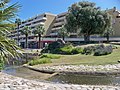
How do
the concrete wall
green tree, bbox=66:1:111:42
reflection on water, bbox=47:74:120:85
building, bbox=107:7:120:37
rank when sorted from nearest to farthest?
reflection on water, bbox=47:74:120:85 → green tree, bbox=66:1:111:42 → building, bbox=107:7:120:37 → the concrete wall

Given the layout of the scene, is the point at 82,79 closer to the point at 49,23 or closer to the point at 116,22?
the point at 116,22

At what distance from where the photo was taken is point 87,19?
199 feet

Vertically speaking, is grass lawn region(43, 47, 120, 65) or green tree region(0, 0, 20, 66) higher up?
green tree region(0, 0, 20, 66)

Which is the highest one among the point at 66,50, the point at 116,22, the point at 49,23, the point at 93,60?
the point at 49,23

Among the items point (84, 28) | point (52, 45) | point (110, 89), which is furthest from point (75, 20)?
point (110, 89)

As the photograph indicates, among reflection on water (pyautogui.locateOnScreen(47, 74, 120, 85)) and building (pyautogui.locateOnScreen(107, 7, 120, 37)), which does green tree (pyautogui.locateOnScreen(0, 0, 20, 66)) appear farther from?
building (pyautogui.locateOnScreen(107, 7, 120, 37))

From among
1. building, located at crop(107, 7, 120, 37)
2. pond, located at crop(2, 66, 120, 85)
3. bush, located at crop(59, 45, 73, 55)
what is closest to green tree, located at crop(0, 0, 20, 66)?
pond, located at crop(2, 66, 120, 85)

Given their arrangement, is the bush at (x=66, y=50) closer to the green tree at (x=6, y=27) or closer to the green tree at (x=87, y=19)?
the green tree at (x=87, y=19)

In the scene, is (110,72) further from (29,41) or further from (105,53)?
(29,41)

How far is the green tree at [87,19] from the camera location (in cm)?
6078

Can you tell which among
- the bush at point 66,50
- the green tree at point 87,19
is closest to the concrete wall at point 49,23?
the green tree at point 87,19

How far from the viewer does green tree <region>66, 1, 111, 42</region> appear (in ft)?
199

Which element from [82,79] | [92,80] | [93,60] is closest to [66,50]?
[93,60]

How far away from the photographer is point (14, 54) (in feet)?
38.5
